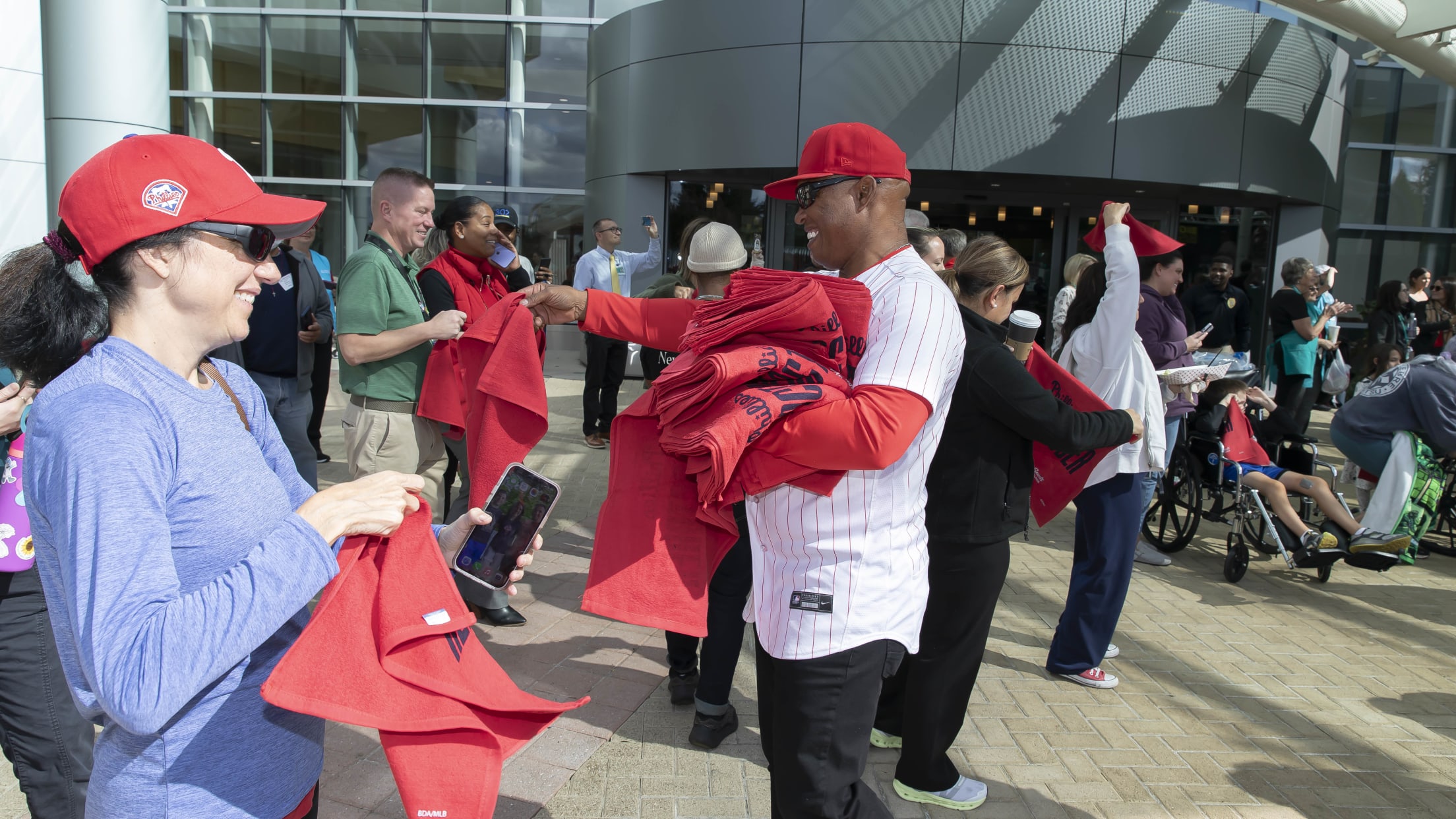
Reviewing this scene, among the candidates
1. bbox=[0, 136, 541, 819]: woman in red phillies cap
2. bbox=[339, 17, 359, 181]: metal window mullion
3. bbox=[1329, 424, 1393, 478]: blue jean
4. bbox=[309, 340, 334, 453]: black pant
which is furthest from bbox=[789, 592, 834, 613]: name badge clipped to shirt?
bbox=[339, 17, 359, 181]: metal window mullion

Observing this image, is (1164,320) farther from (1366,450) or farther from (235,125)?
(235,125)

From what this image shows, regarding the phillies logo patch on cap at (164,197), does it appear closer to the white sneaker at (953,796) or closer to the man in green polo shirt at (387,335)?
the man in green polo shirt at (387,335)

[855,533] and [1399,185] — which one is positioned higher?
[1399,185]

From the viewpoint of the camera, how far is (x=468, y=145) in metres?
19.2

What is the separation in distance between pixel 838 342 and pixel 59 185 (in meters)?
9.52

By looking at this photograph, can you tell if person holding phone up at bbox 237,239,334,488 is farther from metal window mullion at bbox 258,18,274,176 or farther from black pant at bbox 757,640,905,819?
metal window mullion at bbox 258,18,274,176

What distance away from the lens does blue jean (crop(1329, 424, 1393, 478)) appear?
21.3ft

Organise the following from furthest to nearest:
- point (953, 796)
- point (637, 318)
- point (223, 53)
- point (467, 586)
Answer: point (223, 53) → point (467, 586) → point (953, 796) → point (637, 318)

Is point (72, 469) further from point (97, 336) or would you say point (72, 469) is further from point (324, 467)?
point (324, 467)

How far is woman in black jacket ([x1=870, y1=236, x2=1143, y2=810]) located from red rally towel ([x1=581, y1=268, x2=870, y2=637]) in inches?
42.9

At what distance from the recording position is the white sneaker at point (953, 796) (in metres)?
3.45

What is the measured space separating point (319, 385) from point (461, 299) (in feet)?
13.8

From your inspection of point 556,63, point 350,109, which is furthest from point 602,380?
point 350,109

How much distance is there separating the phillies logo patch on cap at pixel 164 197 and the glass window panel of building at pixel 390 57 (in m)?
19.5
